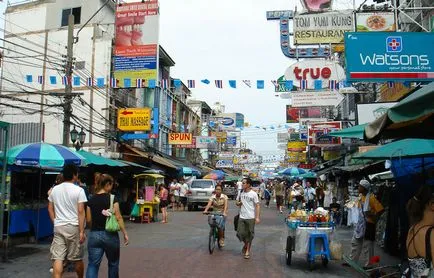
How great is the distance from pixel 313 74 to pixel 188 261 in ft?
33.1

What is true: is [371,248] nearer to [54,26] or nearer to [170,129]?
[54,26]

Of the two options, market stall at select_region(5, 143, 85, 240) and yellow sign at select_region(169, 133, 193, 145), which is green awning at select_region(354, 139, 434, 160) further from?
yellow sign at select_region(169, 133, 193, 145)

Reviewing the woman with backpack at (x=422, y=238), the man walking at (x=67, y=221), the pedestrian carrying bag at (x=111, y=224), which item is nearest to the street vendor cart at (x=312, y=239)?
the pedestrian carrying bag at (x=111, y=224)

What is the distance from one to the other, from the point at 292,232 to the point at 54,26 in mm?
27267

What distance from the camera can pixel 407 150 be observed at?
9.09 meters

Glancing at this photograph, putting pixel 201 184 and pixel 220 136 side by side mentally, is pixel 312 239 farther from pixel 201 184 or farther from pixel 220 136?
pixel 220 136

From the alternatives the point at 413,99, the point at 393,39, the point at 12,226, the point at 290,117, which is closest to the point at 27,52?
the point at 290,117

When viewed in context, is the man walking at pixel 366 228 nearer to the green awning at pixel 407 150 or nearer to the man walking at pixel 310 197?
the green awning at pixel 407 150

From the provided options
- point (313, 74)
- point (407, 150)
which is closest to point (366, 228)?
point (407, 150)

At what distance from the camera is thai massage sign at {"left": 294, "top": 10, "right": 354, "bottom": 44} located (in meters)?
20.9

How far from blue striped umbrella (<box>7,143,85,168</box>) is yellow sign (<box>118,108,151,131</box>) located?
47.9 ft

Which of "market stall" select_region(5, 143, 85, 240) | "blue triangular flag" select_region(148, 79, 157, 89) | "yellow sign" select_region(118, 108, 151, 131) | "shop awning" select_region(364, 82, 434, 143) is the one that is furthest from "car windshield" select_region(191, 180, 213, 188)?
"shop awning" select_region(364, 82, 434, 143)

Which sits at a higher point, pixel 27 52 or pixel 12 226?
pixel 27 52

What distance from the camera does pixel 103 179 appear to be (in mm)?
6684
